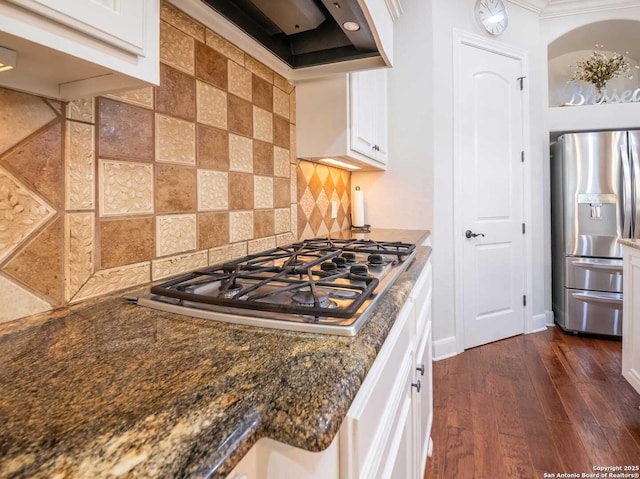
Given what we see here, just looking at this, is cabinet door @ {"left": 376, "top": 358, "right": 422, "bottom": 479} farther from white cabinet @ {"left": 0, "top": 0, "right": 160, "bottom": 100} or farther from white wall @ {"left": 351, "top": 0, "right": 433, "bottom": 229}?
white wall @ {"left": 351, "top": 0, "right": 433, "bottom": 229}

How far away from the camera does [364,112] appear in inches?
71.8

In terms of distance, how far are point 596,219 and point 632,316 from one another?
49.6 inches

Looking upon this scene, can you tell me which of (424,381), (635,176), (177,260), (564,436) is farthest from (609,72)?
(177,260)

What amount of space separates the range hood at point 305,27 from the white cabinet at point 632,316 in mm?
1626

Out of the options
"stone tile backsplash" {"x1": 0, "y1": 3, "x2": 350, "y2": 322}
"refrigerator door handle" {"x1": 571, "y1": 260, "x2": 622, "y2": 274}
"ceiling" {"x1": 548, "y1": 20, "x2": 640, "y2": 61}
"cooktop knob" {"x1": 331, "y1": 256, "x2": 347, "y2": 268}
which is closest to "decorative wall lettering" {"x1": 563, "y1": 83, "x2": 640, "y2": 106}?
"ceiling" {"x1": 548, "y1": 20, "x2": 640, "y2": 61}

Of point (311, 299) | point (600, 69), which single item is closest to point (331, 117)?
point (311, 299)

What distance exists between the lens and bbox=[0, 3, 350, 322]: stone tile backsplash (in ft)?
2.19

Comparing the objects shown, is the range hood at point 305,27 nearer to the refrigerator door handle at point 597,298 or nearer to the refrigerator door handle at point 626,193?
the refrigerator door handle at point 626,193

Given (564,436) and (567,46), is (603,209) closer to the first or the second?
(567,46)

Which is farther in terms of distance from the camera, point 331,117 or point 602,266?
point 602,266

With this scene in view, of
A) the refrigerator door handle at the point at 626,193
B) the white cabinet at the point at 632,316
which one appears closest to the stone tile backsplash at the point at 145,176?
the white cabinet at the point at 632,316

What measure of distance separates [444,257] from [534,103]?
5.10ft

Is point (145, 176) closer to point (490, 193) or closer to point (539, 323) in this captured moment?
point (490, 193)

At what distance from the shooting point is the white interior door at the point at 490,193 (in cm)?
252
